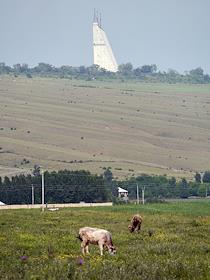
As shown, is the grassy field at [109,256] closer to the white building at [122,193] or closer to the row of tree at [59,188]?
the row of tree at [59,188]

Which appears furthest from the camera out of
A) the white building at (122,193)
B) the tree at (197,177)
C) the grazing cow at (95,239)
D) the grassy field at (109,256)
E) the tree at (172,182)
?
the tree at (197,177)

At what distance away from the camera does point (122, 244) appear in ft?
92.1

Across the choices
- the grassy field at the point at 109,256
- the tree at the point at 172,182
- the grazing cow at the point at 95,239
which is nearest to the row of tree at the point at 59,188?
the tree at the point at 172,182

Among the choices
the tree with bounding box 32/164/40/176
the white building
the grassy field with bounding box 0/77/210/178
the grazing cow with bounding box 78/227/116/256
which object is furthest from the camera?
the grassy field with bounding box 0/77/210/178

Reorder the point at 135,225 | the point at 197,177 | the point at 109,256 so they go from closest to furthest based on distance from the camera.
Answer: the point at 109,256, the point at 135,225, the point at 197,177

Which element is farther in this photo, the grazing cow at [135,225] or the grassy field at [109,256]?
the grazing cow at [135,225]

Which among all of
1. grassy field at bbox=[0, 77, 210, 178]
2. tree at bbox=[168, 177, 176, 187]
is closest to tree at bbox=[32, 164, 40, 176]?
grassy field at bbox=[0, 77, 210, 178]

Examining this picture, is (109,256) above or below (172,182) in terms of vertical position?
above

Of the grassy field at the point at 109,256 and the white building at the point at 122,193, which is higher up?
the grassy field at the point at 109,256

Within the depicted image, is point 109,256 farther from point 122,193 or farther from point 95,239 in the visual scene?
point 122,193

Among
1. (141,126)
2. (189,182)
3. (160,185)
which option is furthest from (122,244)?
(141,126)

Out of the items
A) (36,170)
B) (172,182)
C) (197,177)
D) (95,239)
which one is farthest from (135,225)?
(197,177)

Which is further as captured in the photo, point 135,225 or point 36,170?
point 36,170

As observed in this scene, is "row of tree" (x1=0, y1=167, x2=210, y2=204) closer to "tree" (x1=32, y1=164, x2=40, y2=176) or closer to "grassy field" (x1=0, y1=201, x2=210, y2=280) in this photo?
"tree" (x1=32, y1=164, x2=40, y2=176)
